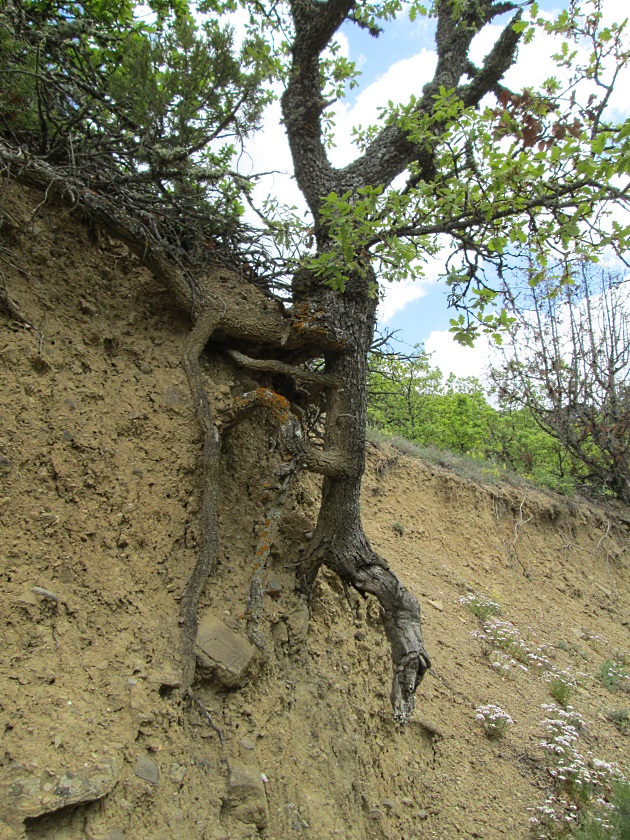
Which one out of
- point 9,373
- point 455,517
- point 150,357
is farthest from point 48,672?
point 455,517

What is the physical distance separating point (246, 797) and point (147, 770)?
0.55m

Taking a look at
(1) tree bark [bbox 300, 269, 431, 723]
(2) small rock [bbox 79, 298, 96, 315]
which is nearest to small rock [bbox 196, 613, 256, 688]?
(1) tree bark [bbox 300, 269, 431, 723]

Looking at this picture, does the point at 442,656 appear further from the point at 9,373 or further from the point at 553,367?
the point at 553,367

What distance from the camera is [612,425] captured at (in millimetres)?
10422

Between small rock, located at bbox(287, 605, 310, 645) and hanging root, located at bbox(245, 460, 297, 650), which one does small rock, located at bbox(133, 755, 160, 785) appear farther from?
small rock, located at bbox(287, 605, 310, 645)

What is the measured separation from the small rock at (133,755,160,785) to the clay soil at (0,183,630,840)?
0.04 ft

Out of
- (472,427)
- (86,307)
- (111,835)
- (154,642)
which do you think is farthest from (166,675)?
(472,427)

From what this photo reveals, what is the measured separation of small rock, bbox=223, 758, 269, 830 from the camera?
2627mm

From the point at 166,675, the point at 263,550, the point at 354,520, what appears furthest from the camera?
the point at 354,520

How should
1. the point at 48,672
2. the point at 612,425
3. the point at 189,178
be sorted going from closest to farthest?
the point at 48,672 → the point at 189,178 → the point at 612,425

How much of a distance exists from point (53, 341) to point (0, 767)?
225cm

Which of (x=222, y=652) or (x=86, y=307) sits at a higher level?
(x=86, y=307)

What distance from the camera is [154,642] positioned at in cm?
287

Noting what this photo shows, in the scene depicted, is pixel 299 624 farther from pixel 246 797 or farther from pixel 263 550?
pixel 246 797
